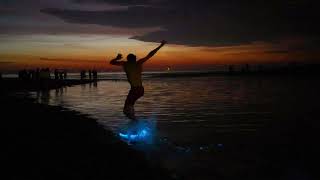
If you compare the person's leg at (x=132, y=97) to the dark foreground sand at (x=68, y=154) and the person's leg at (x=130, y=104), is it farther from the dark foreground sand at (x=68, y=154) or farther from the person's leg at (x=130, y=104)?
the dark foreground sand at (x=68, y=154)

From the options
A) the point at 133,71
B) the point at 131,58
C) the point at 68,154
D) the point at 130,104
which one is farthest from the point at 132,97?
the point at 68,154

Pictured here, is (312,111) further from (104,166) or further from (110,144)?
(104,166)

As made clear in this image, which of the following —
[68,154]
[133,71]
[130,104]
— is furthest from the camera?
[130,104]

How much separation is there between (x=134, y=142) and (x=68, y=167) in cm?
395

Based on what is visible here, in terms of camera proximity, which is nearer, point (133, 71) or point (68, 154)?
point (68, 154)

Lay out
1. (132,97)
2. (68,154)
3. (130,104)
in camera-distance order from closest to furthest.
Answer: (68,154)
(132,97)
(130,104)

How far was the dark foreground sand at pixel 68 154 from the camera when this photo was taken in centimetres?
835

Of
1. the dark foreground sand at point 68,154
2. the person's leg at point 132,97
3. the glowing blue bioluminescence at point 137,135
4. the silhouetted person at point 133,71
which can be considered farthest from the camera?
the glowing blue bioluminescence at point 137,135

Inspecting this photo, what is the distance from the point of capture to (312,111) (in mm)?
20562

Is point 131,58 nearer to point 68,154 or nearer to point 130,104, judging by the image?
point 130,104

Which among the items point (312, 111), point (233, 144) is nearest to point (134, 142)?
point (233, 144)

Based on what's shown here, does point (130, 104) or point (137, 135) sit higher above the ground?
point (130, 104)

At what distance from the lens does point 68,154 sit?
A: 10.1 metres

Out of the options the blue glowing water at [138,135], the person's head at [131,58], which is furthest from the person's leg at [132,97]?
the person's head at [131,58]
